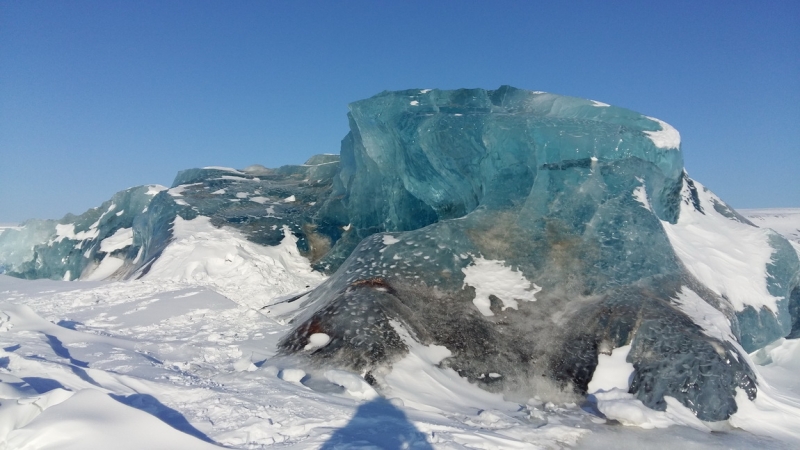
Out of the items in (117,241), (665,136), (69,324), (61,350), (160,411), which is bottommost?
(69,324)

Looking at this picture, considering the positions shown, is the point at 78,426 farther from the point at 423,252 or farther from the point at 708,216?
the point at 708,216

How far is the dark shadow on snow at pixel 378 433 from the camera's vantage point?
Answer: 167 inches

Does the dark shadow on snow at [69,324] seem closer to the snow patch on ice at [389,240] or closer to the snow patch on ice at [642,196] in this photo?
the snow patch on ice at [389,240]

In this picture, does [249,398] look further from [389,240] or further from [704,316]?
[704,316]

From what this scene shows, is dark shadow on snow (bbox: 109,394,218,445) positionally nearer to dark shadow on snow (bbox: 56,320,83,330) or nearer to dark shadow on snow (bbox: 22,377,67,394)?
dark shadow on snow (bbox: 22,377,67,394)

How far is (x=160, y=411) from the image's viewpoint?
4387mm

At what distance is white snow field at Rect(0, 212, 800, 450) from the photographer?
12.1 feet

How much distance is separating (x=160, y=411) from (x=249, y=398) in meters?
0.87

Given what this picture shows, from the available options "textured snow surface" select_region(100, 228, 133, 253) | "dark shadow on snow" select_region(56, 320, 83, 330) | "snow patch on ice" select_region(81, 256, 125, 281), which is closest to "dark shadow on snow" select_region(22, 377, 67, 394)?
"dark shadow on snow" select_region(56, 320, 83, 330)

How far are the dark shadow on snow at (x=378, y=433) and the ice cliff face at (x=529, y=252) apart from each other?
1302 millimetres

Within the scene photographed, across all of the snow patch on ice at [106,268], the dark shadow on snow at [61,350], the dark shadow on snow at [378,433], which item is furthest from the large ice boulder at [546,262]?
the snow patch on ice at [106,268]

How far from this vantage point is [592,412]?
6457 millimetres

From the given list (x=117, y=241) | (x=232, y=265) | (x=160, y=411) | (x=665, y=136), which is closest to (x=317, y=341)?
(x=160, y=411)

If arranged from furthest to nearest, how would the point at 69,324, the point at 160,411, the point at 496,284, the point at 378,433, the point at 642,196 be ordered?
1. the point at 642,196
2. the point at 496,284
3. the point at 69,324
4. the point at 378,433
5. the point at 160,411
